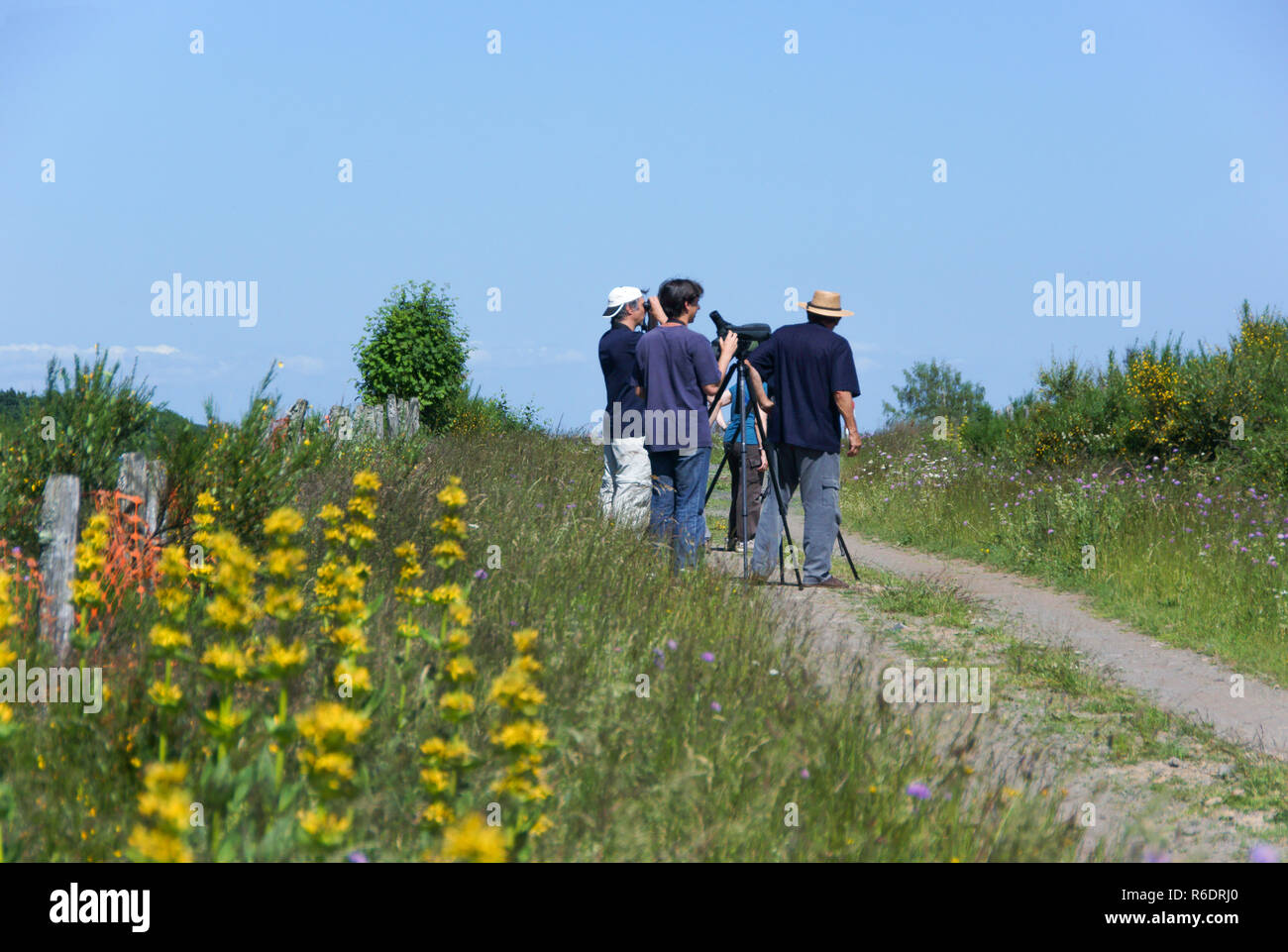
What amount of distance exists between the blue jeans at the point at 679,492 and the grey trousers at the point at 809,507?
2.28 feet

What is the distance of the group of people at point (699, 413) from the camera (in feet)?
25.8

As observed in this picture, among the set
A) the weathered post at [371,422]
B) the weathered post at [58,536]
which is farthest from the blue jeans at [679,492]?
the weathered post at [371,422]

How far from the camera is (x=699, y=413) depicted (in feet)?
Answer: 26.0

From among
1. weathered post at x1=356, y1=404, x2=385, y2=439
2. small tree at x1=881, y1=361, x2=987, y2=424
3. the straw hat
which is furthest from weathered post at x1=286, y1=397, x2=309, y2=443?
small tree at x1=881, y1=361, x2=987, y2=424

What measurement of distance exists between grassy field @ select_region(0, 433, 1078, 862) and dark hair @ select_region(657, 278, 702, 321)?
342 centimetres

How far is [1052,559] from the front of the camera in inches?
404

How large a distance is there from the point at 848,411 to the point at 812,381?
0.38m

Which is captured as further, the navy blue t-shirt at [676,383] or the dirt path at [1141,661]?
the navy blue t-shirt at [676,383]

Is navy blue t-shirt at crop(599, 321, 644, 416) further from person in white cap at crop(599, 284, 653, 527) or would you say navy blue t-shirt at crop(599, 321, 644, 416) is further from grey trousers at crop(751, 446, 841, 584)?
grey trousers at crop(751, 446, 841, 584)

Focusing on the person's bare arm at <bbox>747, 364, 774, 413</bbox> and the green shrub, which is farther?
the green shrub

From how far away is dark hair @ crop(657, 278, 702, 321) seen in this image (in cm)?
791

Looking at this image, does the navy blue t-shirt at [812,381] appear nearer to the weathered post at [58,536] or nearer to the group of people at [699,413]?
the group of people at [699,413]

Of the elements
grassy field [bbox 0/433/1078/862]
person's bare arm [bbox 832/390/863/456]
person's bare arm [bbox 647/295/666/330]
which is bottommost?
grassy field [bbox 0/433/1078/862]
